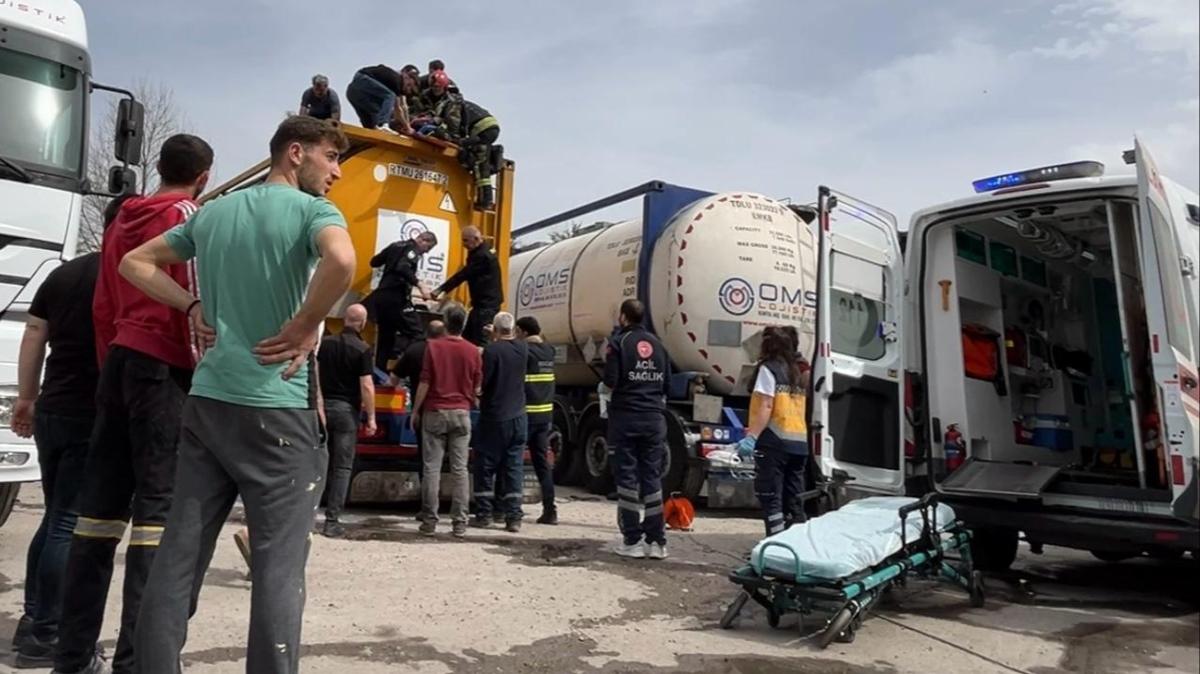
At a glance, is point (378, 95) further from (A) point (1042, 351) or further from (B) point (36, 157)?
(A) point (1042, 351)

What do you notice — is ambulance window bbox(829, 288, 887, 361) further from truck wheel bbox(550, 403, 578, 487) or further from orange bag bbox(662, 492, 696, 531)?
truck wheel bbox(550, 403, 578, 487)

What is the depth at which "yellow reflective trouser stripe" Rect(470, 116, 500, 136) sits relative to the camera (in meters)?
8.43

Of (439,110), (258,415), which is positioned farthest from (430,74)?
(258,415)

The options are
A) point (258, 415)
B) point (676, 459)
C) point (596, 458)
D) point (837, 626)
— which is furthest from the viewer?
point (596, 458)

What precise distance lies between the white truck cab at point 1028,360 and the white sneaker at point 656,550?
1.28 m

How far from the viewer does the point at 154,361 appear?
305 centimetres

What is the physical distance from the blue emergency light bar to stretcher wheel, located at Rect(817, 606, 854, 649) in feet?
10.3

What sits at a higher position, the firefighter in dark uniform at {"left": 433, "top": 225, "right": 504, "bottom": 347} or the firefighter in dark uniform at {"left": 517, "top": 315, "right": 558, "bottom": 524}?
the firefighter in dark uniform at {"left": 433, "top": 225, "right": 504, "bottom": 347}

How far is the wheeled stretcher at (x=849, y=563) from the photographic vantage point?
4590 millimetres

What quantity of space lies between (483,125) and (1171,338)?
18.4 ft

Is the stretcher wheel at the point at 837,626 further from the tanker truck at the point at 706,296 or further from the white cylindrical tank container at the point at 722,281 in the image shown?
the white cylindrical tank container at the point at 722,281

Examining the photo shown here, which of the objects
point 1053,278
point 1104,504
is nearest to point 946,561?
point 1104,504

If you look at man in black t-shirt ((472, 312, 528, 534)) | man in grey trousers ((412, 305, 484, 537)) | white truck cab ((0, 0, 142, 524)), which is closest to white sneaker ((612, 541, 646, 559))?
man in black t-shirt ((472, 312, 528, 534))

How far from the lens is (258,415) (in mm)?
2566
